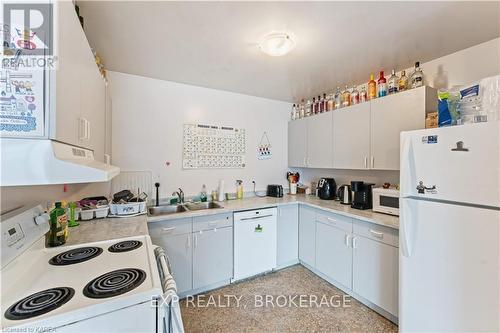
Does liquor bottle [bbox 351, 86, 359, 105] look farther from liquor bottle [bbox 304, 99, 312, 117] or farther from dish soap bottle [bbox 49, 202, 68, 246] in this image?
dish soap bottle [bbox 49, 202, 68, 246]

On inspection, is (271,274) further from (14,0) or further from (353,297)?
(14,0)

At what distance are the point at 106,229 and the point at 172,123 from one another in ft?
4.66

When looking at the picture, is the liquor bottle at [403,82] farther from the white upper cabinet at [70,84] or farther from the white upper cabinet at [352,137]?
the white upper cabinet at [70,84]

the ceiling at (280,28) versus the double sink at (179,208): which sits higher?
the ceiling at (280,28)

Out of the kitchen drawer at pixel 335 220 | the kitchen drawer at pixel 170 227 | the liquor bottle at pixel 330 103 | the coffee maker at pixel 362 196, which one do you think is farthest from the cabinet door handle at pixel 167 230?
the liquor bottle at pixel 330 103

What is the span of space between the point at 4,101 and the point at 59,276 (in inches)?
29.4

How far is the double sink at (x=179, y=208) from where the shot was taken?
7.87ft

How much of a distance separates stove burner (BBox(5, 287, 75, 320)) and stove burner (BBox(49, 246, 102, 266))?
27 centimetres

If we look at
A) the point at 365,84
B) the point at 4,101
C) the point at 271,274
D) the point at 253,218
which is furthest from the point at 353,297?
the point at 4,101

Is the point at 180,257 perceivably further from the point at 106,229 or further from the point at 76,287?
the point at 76,287

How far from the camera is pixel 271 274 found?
8.58 feet

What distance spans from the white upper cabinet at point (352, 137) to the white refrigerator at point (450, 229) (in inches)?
32.9

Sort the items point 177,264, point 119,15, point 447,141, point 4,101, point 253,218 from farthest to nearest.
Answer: point 253,218 → point 177,264 → point 119,15 → point 447,141 → point 4,101

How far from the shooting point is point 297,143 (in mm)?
3219
